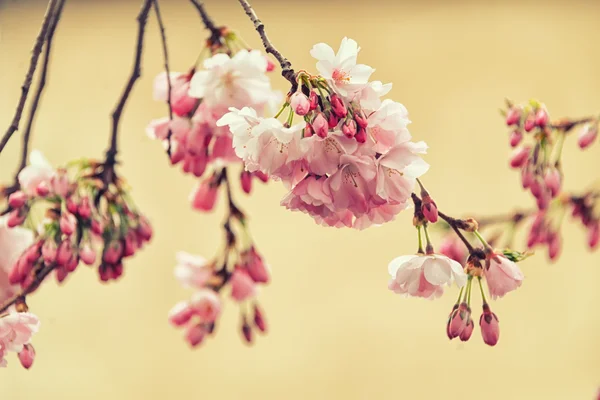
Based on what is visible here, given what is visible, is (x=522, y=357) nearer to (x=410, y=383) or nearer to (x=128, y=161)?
(x=410, y=383)

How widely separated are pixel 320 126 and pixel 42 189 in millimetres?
321

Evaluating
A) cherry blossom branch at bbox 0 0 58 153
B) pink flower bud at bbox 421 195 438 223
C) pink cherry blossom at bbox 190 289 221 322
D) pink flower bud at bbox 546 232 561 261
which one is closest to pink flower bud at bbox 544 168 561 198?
pink flower bud at bbox 546 232 561 261

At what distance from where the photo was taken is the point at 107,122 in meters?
0.98

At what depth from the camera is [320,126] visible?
39 cm

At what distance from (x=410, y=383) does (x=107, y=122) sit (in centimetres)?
74

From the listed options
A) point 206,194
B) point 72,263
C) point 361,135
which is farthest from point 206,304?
point 361,135

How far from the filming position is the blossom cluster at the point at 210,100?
0.56 m

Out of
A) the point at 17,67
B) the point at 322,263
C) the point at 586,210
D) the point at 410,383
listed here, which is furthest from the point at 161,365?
the point at 586,210

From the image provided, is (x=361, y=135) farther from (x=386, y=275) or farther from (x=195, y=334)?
(x=386, y=275)

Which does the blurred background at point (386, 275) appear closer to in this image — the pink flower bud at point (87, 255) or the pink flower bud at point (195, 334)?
the pink flower bud at point (195, 334)

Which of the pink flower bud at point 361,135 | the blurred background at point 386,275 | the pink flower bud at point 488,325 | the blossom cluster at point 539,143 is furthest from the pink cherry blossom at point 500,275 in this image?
the blurred background at point 386,275

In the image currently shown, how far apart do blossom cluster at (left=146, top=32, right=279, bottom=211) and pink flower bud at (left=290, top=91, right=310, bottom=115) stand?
0.16 metres

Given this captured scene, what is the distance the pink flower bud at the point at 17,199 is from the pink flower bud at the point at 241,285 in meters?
0.32

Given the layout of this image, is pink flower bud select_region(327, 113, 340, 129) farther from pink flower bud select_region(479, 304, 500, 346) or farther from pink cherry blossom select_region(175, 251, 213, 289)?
pink cherry blossom select_region(175, 251, 213, 289)
